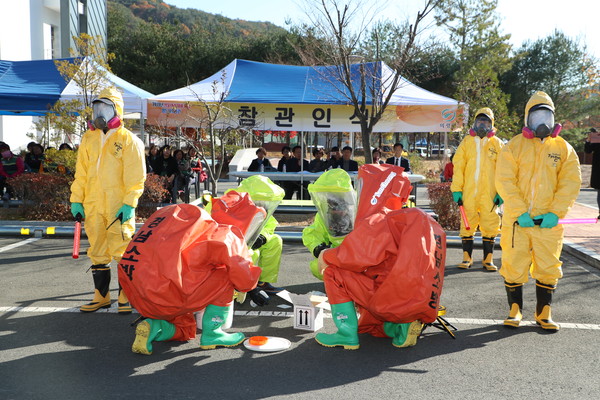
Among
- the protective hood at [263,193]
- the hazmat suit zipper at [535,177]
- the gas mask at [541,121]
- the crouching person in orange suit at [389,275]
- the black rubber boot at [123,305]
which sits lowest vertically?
the black rubber boot at [123,305]

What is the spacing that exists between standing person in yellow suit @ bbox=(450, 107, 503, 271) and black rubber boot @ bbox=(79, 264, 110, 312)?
4529 mm

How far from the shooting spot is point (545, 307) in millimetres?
4914

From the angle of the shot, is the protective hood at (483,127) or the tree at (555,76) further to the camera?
the tree at (555,76)

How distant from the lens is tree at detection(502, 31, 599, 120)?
95.9 feet

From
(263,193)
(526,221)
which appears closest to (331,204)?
(263,193)

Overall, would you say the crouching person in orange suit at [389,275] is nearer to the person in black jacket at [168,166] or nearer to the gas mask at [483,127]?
the gas mask at [483,127]

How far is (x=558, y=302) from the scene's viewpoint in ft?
19.1

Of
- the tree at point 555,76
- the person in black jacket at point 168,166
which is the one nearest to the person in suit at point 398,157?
the person in black jacket at point 168,166

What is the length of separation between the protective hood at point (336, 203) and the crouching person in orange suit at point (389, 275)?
1.15 meters

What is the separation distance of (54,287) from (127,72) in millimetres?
28502

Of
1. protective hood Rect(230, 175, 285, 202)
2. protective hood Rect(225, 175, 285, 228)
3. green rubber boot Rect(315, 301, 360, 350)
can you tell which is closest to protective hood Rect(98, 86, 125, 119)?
protective hood Rect(225, 175, 285, 228)

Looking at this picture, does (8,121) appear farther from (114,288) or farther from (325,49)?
(114,288)

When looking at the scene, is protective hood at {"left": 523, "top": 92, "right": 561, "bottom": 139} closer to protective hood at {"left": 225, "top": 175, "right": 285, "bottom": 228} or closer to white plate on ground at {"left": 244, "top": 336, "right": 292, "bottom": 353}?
protective hood at {"left": 225, "top": 175, "right": 285, "bottom": 228}

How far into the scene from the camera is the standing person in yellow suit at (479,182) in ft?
23.6
